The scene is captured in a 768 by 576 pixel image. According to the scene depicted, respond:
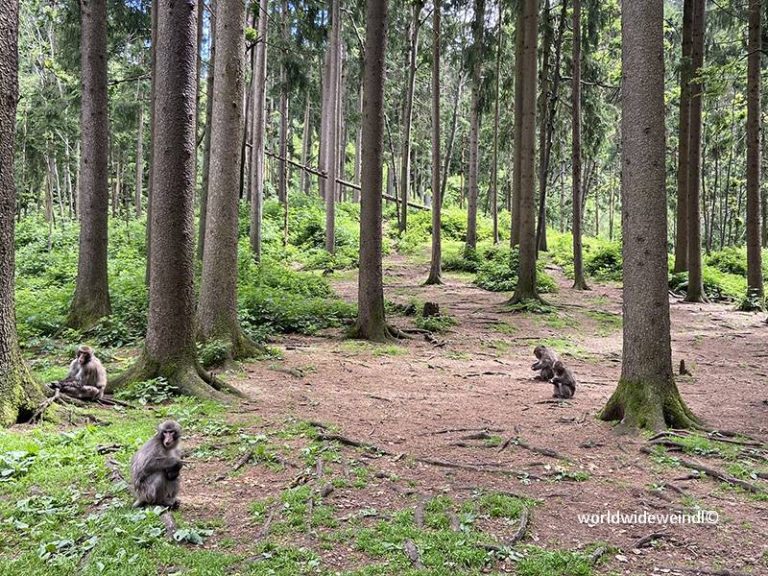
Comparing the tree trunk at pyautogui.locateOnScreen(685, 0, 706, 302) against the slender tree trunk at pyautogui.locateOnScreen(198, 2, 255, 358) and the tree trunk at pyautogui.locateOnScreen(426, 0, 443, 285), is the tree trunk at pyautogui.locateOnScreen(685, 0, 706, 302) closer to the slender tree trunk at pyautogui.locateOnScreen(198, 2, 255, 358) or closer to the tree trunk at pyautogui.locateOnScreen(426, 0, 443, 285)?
the tree trunk at pyautogui.locateOnScreen(426, 0, 443, 285)

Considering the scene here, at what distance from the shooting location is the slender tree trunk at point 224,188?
32.4 ft

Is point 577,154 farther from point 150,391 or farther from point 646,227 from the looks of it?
point 150,391

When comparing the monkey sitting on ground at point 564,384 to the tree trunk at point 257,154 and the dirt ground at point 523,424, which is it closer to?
the dirt ground at point 523,424

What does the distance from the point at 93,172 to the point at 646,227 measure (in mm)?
10362

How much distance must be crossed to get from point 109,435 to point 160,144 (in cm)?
378

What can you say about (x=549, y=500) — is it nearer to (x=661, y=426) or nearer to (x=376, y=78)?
(x=661, y=426)

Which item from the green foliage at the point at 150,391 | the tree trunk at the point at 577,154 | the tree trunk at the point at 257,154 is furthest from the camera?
the tree trunk at the point at 257,154

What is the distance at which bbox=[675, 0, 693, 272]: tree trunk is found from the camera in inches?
706

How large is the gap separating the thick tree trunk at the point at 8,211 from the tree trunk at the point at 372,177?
713 centimetres

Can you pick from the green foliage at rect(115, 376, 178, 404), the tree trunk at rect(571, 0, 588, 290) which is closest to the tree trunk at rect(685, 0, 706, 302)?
the tree trunk at rect(571, 0, 588, 290)

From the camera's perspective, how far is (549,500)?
192 inches

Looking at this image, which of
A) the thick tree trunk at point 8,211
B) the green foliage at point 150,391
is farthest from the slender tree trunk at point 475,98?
the green foliage at point 150,391

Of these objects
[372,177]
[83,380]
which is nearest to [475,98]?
[372,177]

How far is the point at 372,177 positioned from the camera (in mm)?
12273
